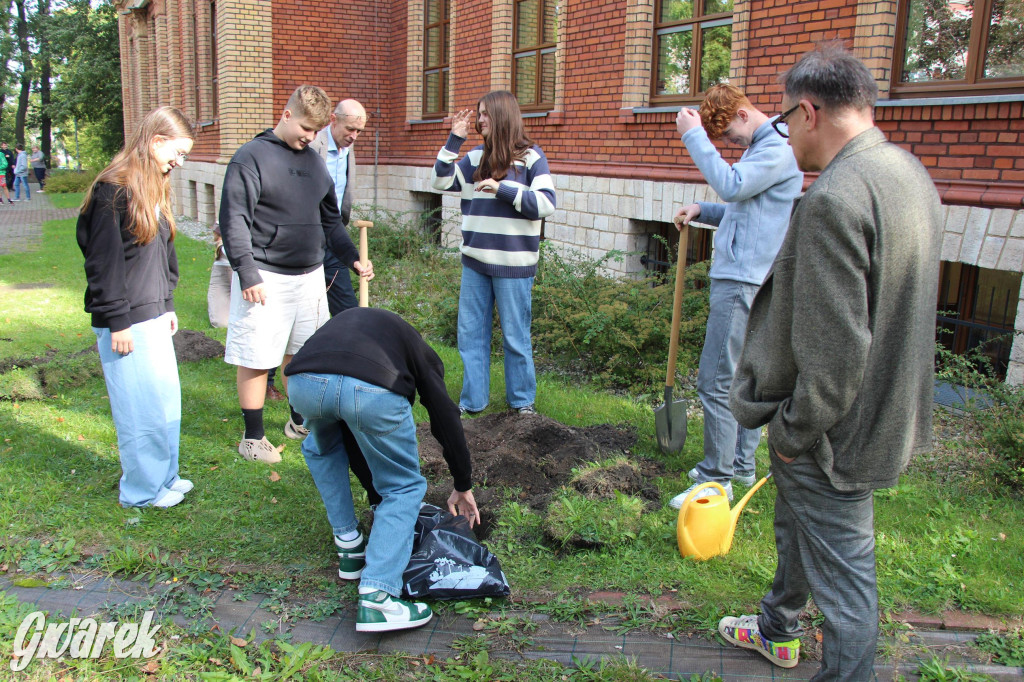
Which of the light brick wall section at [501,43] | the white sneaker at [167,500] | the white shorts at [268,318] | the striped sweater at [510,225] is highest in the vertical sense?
the light brick wall section at [501,43]

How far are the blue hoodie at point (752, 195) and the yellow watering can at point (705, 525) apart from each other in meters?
1.07

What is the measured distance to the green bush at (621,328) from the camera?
245 inches

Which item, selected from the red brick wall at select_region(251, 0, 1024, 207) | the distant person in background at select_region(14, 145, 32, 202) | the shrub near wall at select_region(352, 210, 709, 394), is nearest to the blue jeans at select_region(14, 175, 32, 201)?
the distant person in background at select_region(14, 145, 32, 202)

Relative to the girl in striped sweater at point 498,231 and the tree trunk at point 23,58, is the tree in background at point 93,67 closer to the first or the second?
the tree trunk at point 23,58

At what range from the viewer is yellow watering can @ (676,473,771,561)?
3.52m

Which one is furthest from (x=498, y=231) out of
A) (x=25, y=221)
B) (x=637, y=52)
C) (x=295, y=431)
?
(x=25, y=221)

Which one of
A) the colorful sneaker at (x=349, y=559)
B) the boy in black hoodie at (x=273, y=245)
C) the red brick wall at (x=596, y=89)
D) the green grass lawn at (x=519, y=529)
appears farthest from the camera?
the red brick wall at (x=596, y=89)

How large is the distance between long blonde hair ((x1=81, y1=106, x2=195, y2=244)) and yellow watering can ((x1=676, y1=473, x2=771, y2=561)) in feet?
9.25

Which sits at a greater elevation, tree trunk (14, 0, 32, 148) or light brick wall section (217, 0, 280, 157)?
tree trunk (14, 0, 32, 148)

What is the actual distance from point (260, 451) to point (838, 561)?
3.46m

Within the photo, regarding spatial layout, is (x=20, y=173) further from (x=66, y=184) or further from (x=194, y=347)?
(x=194, y=347)

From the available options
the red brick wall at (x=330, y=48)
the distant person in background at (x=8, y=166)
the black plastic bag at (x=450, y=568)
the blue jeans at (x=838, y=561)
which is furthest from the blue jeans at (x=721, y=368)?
the distant person in background at (x=8, y=166)

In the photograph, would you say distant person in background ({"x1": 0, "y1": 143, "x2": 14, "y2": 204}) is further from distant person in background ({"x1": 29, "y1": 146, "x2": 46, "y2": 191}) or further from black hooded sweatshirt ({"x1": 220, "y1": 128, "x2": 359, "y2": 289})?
black hooded sweatshirt ({"x1": 220, "y1": 128, "x2": 359, "y2": 289})

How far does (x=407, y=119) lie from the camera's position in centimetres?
1454
